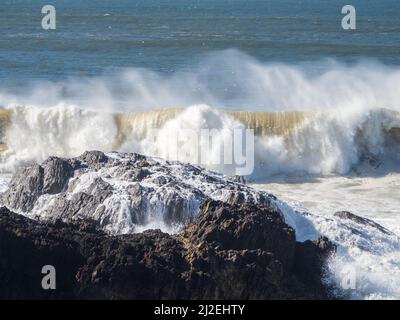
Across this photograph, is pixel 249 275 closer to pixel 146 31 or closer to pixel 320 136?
pixel 320 136

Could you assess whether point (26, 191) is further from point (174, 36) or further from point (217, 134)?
point (174, 36)

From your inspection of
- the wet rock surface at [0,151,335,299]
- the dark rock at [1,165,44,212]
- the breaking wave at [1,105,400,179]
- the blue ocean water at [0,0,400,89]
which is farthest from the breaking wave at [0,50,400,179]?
the wet rock surface at [0,151,335,299]

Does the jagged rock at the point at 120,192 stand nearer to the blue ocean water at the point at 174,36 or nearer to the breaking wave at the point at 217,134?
the breaking wave at the point at 217,134

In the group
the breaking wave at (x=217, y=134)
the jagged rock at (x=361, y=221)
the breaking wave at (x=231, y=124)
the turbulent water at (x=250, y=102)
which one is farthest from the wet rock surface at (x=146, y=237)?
the breaking wave at (x=217, y=134)

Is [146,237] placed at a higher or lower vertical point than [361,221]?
lower

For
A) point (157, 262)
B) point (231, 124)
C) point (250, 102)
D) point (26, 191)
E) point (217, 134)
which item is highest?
point (250, 102)

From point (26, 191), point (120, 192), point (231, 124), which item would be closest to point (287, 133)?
point (231, 124)

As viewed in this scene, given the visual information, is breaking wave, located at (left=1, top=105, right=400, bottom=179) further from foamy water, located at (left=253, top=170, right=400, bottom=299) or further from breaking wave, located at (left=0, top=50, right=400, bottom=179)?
foamy water, located at (left=253, top=170, right=400, bottom=299)
